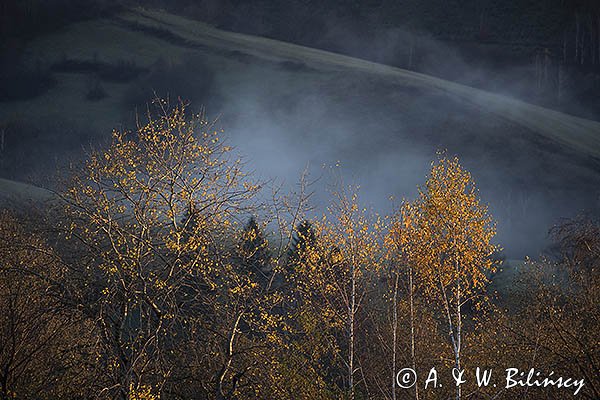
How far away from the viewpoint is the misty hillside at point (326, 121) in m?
122

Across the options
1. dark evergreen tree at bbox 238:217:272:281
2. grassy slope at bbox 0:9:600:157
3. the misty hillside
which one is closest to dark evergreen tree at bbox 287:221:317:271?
dark evergreen tree at bbox 238:217:272:281

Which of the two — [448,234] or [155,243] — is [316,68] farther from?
[155,243]

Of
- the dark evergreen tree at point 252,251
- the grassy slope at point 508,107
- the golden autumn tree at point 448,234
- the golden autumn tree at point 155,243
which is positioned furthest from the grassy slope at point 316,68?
the golden autumn tree at point 155,243

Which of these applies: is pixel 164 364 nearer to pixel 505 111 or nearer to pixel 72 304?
pixel 72 304

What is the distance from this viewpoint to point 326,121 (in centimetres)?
14912

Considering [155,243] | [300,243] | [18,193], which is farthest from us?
[18,193]

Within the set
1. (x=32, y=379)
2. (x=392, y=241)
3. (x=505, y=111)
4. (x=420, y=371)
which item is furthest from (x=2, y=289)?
(x=505, y=111)

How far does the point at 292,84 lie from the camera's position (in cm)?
16788

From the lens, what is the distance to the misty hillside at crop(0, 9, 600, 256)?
121688 millimetres

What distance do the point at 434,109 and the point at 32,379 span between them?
134m

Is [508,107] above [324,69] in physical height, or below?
below

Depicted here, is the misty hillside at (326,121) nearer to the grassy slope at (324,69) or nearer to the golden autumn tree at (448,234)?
the grassy slope at (324,69)

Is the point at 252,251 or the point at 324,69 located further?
the point at 324,69

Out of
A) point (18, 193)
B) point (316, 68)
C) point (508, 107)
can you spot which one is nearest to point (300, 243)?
point (18, 193)
